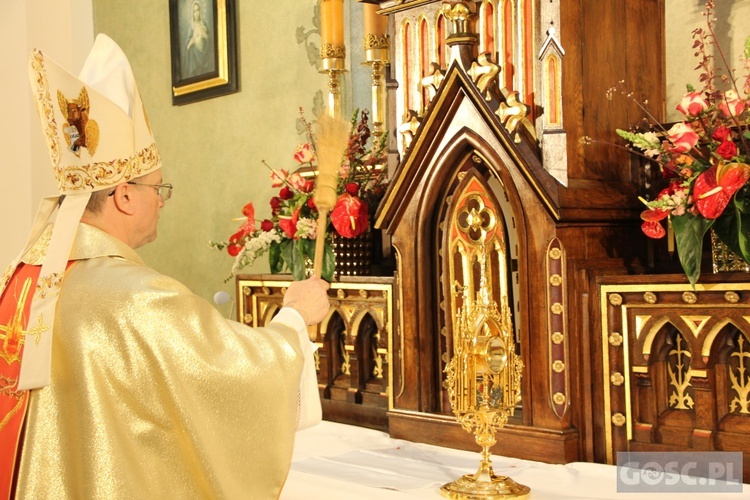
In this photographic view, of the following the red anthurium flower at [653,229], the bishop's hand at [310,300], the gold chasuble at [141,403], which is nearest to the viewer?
the gold chasuble at [141,403]

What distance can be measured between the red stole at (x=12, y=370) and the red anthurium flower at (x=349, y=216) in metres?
1.44

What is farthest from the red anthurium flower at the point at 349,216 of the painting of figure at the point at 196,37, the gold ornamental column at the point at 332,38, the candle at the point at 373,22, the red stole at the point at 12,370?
the painting of figure at the point at 196,37

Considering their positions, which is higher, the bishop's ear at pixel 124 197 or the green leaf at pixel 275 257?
the bishop's ear at pixel 124 197

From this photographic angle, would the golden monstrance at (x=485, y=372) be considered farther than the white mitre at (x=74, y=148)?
Yes

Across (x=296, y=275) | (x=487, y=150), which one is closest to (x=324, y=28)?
(x=296, y=275)

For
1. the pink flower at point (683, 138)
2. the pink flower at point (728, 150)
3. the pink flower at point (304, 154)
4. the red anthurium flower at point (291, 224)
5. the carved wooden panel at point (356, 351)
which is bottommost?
the carved wooden panel at point (356, 351)

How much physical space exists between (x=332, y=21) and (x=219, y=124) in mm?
1452

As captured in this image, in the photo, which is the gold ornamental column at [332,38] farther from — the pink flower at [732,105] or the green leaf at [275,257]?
the pink flower at [732,105]

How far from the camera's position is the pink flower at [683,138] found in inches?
99.4

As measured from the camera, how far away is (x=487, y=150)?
2889 millimetres

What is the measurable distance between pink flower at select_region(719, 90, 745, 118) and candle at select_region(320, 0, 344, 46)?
6.14ft

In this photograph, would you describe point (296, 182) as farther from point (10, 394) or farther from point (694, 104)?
point (10, 394)

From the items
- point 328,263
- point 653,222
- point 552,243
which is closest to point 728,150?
point 653,222

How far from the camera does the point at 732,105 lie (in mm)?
2498
